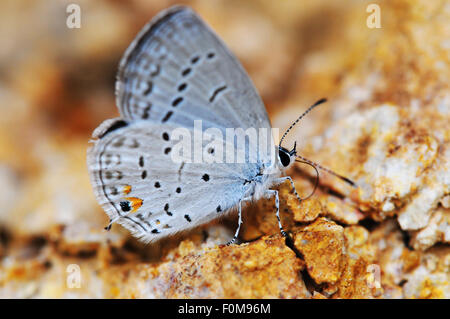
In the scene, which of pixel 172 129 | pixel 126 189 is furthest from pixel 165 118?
pixel 126 189

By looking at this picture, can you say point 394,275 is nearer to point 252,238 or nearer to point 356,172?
point 356,172

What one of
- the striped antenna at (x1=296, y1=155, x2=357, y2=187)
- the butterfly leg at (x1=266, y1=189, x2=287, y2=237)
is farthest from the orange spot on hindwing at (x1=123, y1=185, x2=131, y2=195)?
the striped antenna at (x1=296, y1=155, x2=357, y2=187)

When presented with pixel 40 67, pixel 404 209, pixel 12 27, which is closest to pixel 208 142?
pixel 404 209

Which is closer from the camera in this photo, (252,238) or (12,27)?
(252,238)

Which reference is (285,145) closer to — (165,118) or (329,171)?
(329,171)

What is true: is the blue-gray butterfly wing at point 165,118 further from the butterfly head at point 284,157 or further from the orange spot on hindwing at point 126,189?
the butterfly head at point 284,157

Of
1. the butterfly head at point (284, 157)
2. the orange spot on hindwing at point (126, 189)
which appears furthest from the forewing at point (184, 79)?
the orange spot on hindwing at point (126, 189)
